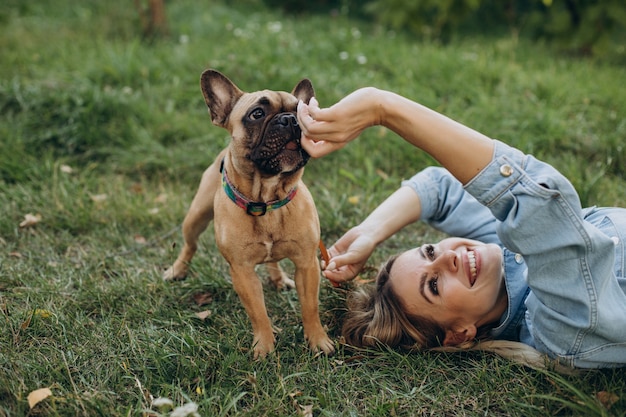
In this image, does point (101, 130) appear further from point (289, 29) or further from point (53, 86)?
point (289, 29)

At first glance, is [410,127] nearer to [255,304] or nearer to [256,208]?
[256,208]

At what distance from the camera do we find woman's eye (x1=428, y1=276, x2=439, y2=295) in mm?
2678

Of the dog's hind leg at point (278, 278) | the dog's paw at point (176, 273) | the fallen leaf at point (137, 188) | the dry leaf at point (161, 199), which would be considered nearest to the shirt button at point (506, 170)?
the dog's hind leg at point (278, 278)

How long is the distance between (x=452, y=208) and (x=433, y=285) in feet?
2.35

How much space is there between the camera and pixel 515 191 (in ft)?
6.86

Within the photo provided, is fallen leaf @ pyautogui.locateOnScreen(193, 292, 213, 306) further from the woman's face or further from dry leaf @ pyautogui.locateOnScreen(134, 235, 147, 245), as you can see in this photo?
the woman's face

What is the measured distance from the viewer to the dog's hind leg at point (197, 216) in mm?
3059

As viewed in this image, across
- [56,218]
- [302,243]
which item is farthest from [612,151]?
[56,218]

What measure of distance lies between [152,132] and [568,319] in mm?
3910

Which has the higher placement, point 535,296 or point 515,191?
point 515,191

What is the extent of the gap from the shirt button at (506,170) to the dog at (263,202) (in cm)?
83

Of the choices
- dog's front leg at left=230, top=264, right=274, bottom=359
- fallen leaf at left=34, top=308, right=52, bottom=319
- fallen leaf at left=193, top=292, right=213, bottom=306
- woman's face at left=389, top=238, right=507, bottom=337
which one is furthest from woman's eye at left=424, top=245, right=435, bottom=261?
fallen leaf at left=34, top=308, right=52, bottom=319

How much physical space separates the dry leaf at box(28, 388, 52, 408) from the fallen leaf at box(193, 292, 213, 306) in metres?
1.01

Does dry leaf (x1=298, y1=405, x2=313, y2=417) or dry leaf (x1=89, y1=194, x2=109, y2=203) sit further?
dry leaf (x1=89, y1=194, x2=109, y2=203)
